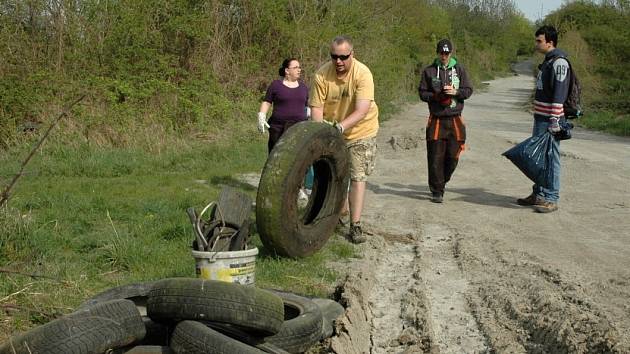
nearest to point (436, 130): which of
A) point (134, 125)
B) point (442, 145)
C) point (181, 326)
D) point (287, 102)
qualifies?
point (442, 145)

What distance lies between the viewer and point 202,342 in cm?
414

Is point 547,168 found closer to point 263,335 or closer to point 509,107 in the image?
point 263,335

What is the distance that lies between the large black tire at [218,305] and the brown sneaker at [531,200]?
5.59 metres

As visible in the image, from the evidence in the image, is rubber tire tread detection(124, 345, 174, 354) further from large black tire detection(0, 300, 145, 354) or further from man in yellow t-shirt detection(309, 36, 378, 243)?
man in yellow t-shirt detection(309, 36, 378, 243)

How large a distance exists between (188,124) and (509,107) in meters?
16.1

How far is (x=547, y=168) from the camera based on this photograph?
30.0ft

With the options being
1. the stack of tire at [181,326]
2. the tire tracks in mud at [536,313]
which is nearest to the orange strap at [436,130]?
the tire tracks in mud at [536,313]

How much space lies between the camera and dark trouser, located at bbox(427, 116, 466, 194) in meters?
9.64

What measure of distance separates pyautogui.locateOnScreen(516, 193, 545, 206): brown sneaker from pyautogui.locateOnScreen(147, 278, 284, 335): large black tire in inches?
220

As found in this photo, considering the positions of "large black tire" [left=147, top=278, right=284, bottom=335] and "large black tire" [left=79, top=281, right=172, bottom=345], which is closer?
"large black tire" [left=147, top=278, right=284, bottom=335]

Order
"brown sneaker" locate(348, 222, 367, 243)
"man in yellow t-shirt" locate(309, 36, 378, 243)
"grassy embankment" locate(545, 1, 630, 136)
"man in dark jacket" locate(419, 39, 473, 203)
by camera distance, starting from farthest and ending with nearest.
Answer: "grassy embankment" locate(545, 1, 630, 136) → "man in dark jacket" locate(419, 39, 473, 203) → "brown sneaker" locate(348, 222, 367, 243) → "man in yellow t-shirt" locate(309, 36, 378, 243)

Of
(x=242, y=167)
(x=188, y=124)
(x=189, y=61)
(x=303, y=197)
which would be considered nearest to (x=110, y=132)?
(x=188, y=124)

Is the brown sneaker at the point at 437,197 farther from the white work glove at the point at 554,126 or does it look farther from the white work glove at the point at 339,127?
the white work glove at the point at 339,127

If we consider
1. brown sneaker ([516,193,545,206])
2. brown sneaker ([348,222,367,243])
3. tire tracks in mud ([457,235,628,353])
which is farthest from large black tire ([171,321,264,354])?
brown sneaker ([516,193,545,206])
